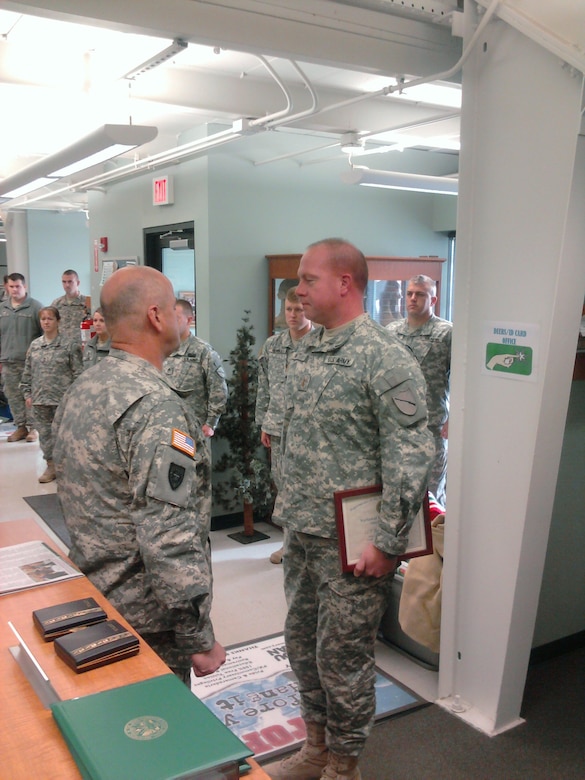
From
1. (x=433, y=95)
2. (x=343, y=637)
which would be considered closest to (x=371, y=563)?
(x=343, y=637)

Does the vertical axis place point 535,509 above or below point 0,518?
above

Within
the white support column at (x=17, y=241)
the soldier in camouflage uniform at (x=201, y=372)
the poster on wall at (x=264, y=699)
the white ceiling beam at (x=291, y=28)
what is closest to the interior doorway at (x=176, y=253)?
the soldier in camouflage uniform at (x=201, y=372)

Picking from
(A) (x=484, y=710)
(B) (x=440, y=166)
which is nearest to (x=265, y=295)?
(B) (x=440, y=166)

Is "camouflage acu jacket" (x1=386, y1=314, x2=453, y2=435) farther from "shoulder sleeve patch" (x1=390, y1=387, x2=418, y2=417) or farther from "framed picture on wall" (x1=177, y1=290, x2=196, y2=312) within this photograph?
"shoulder sleeve patch" (x1=390, y1=387, x2=418, y2=417)

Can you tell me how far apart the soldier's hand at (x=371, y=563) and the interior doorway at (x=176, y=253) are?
3656 mm

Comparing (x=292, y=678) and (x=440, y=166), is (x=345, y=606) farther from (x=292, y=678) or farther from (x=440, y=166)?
(x=440, y=166)

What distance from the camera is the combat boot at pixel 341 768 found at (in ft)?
7.27

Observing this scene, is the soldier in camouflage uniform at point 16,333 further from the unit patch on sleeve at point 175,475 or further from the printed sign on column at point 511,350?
the unit patch on sleeve at point 175,475

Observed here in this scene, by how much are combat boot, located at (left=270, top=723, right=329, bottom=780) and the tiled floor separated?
72 centimetres

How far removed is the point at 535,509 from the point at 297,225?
358 centimetres

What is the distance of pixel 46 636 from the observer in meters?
1.52

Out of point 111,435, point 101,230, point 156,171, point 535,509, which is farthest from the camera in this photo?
point 101,230

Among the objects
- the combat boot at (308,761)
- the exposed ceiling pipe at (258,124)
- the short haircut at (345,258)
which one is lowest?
the combat boot at (308,761)

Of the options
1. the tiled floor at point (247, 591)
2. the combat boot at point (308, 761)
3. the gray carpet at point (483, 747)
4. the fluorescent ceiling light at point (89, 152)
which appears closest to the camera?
the combat boot at point (308, 761)
